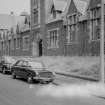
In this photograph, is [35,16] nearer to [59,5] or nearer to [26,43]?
[26,43]

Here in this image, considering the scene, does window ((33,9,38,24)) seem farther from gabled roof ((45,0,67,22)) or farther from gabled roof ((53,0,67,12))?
gabled roof ((53,0,67,12))

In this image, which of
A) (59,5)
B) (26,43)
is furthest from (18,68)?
(26,43)

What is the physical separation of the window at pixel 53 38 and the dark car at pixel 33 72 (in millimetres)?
13284

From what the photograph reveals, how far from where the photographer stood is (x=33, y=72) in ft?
51.7

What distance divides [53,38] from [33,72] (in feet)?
53.2

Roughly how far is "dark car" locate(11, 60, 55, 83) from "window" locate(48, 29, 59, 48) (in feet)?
43.6

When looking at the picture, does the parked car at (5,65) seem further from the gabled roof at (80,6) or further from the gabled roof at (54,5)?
the gabled roof at (54,5)

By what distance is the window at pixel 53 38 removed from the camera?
30969mm

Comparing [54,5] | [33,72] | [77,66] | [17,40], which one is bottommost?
[77,66]

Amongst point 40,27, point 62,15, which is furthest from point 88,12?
point 40,27

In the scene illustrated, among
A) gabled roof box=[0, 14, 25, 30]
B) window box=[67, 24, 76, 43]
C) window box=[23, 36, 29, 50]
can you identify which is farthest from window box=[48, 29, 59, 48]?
gabled roof box=[0, 14, 25, 30]

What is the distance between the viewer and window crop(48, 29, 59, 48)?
102 ft

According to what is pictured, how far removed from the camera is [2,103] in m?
9.58

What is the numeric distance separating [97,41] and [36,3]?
15.6 metres
